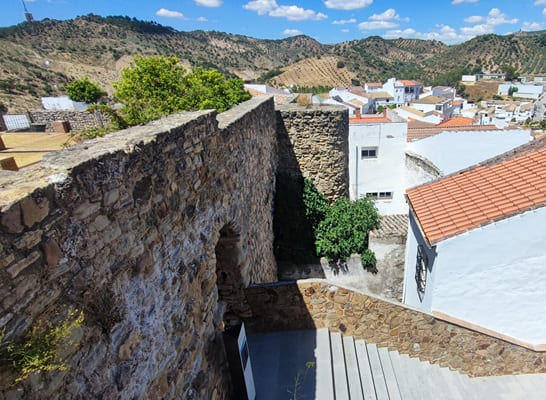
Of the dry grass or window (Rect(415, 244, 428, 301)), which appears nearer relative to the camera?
window (Rect(415, 244, 428, 301))

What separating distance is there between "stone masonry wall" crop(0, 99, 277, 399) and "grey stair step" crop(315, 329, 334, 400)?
1.41 meters

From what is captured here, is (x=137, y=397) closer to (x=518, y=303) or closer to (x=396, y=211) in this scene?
(x=518, y=303)

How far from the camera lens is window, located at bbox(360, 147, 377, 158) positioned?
12250mm

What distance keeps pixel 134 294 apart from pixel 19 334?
0.82 meters

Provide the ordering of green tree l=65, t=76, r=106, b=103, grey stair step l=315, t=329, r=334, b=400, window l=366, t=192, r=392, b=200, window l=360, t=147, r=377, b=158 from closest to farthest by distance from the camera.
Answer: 1. grey stair step l=315, t=329, r=334, b=400
2. window l=360, t=147, r=377, b=158
3. window l=366, t=192, r=392, b=200
4. green tree l=65, t=76, r=106, b=103

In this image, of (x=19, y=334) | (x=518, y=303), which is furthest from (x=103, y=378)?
(x=518, y=303)

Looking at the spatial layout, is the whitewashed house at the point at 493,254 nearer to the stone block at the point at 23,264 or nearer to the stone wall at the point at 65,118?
the stone block at the point at 23,264

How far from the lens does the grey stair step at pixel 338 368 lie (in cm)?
448

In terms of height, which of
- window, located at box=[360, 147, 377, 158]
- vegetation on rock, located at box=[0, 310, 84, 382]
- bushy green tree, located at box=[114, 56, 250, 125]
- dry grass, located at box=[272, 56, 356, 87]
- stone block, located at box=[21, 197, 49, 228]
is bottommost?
window, located at box=[360, 147, 377, 158]

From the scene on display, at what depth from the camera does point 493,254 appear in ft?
16.1

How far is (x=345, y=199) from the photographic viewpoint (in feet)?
31.8

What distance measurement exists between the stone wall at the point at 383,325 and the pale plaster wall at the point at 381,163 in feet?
25.2

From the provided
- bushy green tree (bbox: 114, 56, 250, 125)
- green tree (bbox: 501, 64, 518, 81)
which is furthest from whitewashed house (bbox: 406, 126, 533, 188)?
green tree (bbox: 501, 64, 518, 81)

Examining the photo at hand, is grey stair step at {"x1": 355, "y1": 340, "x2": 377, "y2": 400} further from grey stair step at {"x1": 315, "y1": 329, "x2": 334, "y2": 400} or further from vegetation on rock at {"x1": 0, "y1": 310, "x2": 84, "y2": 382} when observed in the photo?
vegetation on rock at {"x1": 0, "y1": 310, "x2": 84, "y2": 382}
